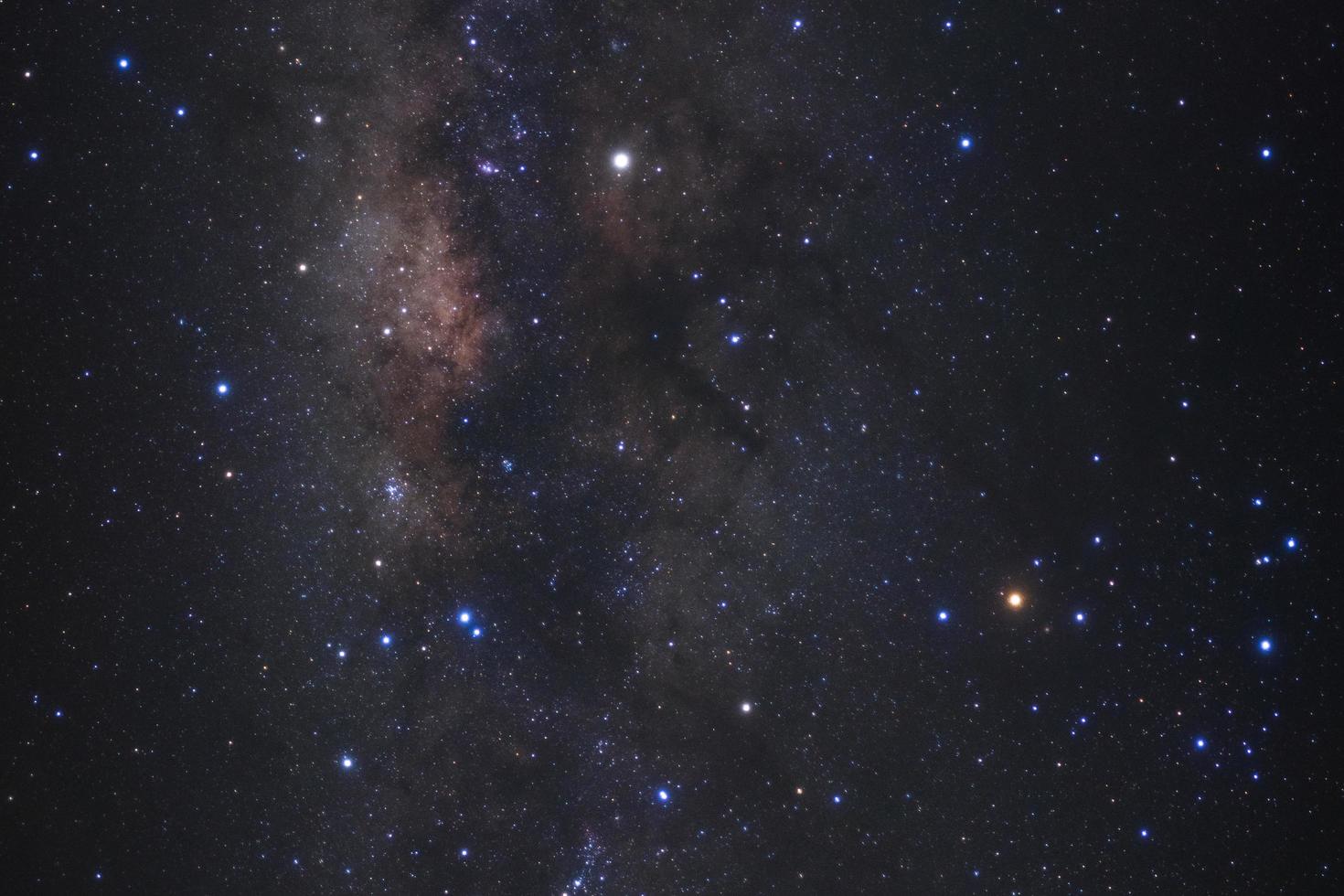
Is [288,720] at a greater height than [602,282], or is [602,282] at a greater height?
[602,282]

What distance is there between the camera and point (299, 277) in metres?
2.63

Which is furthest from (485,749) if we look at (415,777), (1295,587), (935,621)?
(1295,587)

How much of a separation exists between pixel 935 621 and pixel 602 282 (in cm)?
193

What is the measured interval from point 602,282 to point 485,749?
2.00 metres

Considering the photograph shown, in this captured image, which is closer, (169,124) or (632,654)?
(169,124)

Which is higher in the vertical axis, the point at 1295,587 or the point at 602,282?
the point at 602,282

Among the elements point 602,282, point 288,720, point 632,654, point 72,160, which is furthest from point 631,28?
point 288,720

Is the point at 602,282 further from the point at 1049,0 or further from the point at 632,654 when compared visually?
the point at 1049,0

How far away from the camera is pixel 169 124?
2605 mm

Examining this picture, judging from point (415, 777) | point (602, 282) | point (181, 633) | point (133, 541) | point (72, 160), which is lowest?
point (415, 777)

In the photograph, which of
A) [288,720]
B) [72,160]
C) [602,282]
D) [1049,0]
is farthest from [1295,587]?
[72,160]

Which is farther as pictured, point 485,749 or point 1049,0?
point 485,749

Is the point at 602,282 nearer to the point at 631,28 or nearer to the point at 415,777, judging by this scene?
the point at 631,28

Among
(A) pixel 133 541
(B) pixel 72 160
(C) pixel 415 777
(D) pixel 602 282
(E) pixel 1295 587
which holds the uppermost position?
(B) pixel 72 160
